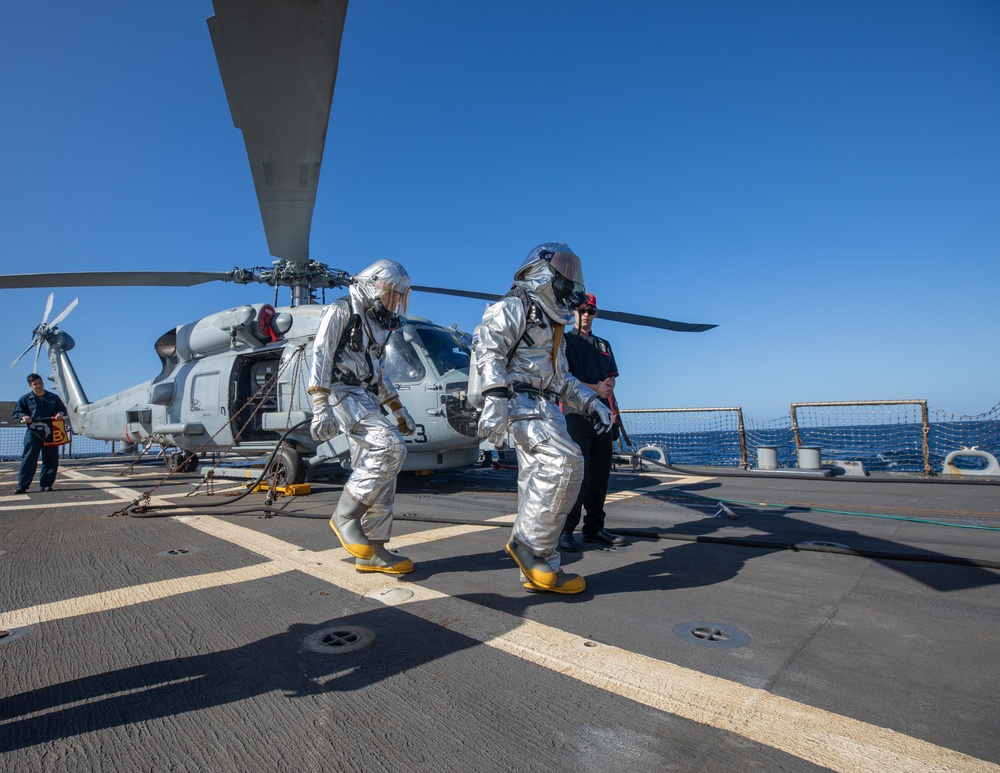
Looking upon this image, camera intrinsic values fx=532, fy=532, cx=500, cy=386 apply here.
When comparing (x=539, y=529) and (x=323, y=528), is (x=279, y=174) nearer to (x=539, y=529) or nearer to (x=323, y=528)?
(x=323, y=528)

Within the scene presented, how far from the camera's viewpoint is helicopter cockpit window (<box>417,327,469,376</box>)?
23.4 feet

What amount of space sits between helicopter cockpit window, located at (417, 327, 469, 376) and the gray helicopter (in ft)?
0.07

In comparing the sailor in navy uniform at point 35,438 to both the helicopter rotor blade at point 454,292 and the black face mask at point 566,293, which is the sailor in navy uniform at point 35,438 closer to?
the helicopter rotor blade at point 454,292

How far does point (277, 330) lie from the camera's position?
821cm

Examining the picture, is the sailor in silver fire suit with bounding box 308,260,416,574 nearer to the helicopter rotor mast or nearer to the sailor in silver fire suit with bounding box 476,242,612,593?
the sailor in silver fire suit with bounding box 476,242,612,593

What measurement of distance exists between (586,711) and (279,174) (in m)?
4.69

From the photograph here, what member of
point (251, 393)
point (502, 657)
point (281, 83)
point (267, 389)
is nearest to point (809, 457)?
point (502, 657)

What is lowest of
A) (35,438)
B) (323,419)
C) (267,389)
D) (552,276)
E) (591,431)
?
(35,438)

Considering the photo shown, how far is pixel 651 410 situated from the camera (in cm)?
1257

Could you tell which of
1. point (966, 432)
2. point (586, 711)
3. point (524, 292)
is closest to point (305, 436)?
point (524, 292)

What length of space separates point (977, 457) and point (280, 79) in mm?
9538

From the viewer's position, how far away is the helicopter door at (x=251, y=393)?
856 centimetres

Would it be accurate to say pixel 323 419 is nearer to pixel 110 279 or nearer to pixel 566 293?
pixel 566 293

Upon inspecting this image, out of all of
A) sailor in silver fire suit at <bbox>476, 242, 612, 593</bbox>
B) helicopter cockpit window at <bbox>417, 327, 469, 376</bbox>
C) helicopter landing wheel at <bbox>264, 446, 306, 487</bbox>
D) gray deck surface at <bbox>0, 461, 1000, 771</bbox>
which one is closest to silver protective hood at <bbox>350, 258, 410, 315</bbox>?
sailor in silver fire suit at <bbox>476, 242, 612, 593</bbox>
